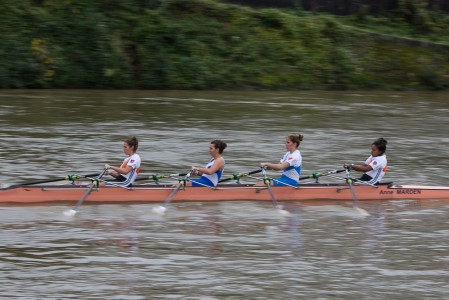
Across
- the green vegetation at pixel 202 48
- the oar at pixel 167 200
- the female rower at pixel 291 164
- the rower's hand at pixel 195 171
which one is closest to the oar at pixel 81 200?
the oar at pixel 167 200

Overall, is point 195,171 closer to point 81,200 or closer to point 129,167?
point 129,167

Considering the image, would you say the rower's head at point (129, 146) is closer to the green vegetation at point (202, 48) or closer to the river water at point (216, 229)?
the river water at point (216, 229)

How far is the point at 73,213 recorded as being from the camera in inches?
570

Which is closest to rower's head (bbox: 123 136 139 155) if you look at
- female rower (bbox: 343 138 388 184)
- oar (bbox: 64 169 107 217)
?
oar (bbox: 64 169 107 217)

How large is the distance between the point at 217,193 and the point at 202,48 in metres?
18.7

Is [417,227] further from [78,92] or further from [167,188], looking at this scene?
[78,92]

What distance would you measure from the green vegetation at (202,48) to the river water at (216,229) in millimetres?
5776

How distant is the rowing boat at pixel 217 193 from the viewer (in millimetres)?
14852

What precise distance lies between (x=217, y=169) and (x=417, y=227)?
11.5 ft

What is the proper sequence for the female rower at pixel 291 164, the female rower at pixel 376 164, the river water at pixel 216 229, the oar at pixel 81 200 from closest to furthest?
the river water at pixel 216 229 < the oar at pixel 81 200 < the female rower at pixel 291 164 < the female rower at pixel 376 164

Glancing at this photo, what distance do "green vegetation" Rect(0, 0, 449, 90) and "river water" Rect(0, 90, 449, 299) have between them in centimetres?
578

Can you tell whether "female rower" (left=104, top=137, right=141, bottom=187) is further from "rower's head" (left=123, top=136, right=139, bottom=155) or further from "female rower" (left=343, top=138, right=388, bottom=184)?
"female rower" (left=343, top=138, right=388, bottom=184)

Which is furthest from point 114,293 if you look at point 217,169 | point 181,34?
point 181,34

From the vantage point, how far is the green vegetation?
31609 mm
